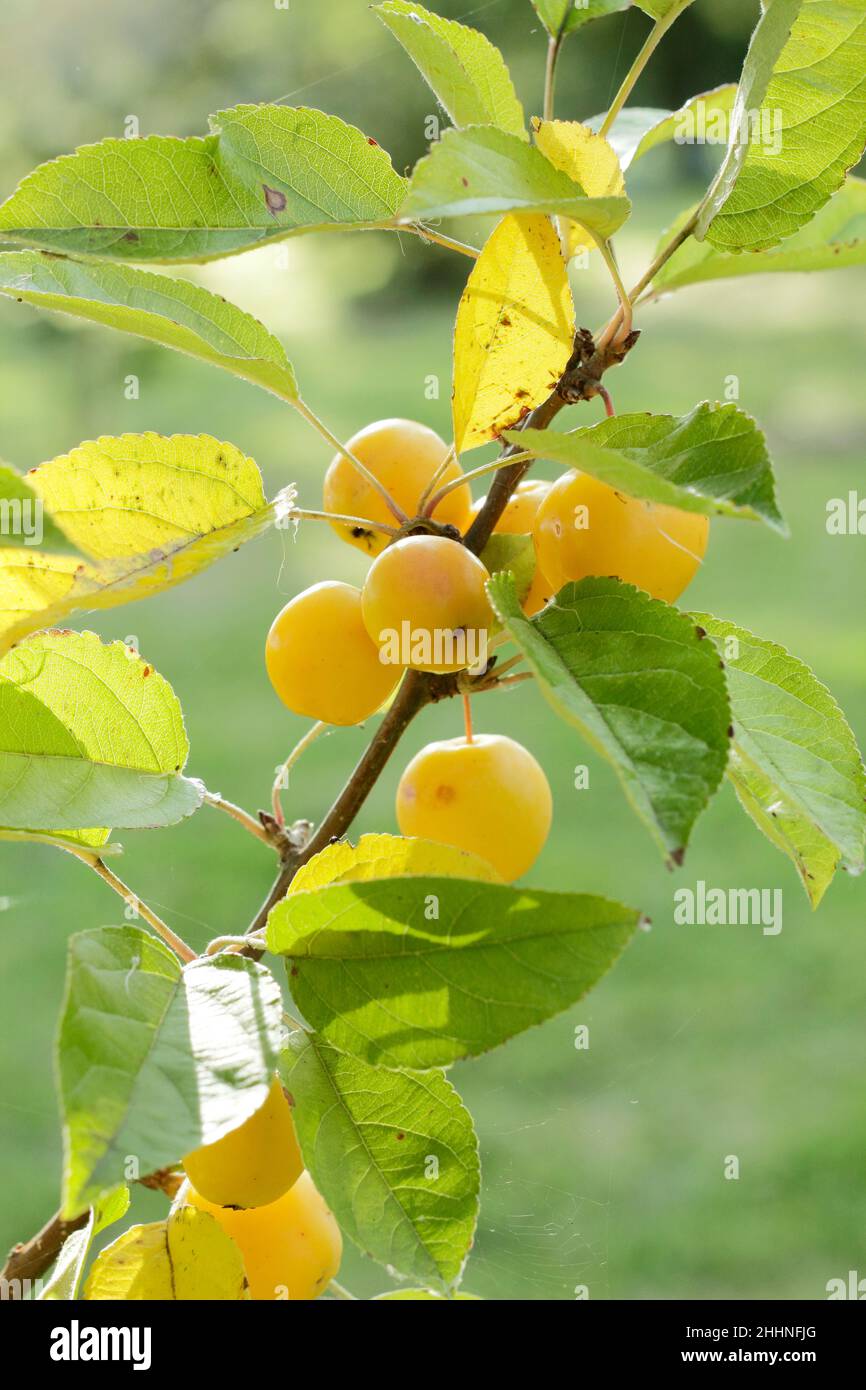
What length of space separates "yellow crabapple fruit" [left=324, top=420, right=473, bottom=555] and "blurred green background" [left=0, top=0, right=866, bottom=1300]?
0.07m

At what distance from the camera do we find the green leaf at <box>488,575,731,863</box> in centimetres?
30

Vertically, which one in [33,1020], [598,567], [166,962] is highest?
[598,567]

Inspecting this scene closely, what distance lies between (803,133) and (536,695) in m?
1.89

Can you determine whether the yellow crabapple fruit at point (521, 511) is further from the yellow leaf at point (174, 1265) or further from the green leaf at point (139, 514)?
the yellow leaf at point (174, 1265)

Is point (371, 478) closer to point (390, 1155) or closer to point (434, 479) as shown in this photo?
point (434, 479)

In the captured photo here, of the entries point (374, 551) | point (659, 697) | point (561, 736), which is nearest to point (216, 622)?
point (561, 736)

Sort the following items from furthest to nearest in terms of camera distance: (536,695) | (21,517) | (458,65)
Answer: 1. (536,695)
2. (458,65)
3. (21,517)

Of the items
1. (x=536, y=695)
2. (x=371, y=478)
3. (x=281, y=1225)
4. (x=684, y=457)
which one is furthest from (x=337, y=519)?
(x=536, y=695)

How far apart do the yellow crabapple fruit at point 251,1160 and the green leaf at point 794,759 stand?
6.9 inches

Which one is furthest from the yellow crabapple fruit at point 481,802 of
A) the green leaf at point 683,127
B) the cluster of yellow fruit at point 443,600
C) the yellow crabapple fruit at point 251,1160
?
the green leaf at point 683,127

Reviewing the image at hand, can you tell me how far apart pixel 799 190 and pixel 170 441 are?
21 cm

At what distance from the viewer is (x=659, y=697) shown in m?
0.33

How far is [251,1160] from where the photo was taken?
385 mm
